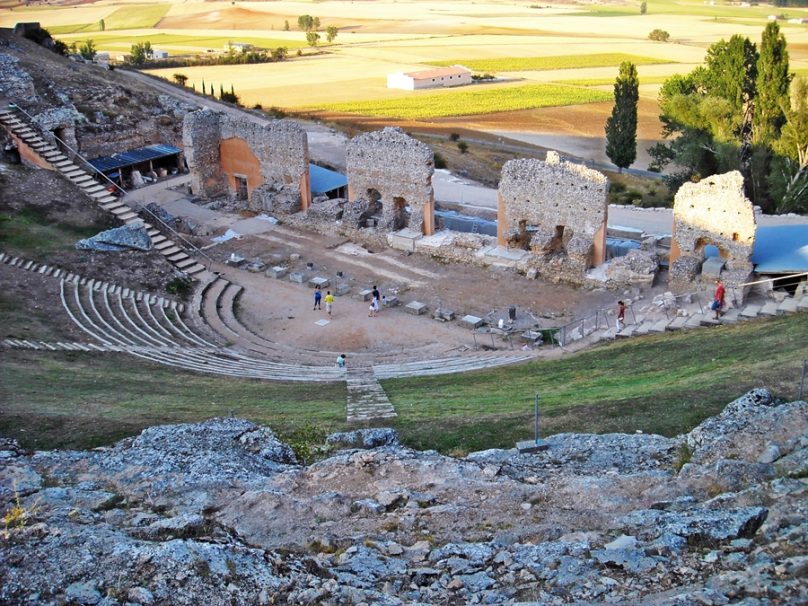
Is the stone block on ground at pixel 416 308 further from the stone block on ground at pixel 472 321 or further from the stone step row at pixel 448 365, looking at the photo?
the stone step row at pixel 448 365

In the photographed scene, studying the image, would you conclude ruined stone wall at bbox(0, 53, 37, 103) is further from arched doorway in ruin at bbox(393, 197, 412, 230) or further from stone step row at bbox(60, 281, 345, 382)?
arched doorway in ruin at bbox(393, 197, 412, 230)

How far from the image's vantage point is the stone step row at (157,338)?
75.7 feet

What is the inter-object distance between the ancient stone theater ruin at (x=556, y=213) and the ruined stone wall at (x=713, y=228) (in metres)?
3.14

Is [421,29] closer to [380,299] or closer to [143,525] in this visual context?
[380,299]

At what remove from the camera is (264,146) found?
1564 inches

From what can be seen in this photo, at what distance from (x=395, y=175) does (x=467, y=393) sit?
1797cm

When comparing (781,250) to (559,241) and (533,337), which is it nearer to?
(559,241)

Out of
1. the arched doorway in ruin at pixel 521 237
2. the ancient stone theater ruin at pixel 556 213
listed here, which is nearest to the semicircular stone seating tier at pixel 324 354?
the ancient stone theater ruin at pixel 556 213

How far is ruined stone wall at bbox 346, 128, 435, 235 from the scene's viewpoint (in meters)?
34.7

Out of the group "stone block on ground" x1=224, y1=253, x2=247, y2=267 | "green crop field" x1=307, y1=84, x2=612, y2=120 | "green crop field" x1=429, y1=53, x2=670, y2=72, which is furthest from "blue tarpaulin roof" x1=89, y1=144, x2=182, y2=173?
"green crop field" x1=429, y1=53, x2=670, y2=72

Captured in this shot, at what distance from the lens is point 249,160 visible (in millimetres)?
40656

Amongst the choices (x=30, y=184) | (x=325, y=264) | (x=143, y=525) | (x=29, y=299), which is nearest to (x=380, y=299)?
(x=325, y=264)

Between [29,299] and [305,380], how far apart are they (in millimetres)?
10251

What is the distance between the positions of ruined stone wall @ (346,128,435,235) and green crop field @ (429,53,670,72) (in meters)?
84.0
